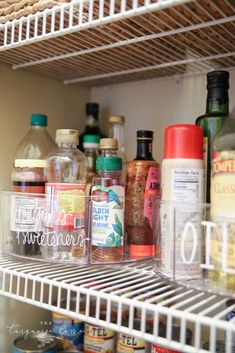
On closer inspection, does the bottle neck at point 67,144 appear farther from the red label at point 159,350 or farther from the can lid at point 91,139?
the red label at point 159,350

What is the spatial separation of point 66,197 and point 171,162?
221 mm

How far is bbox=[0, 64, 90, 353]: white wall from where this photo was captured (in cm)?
98

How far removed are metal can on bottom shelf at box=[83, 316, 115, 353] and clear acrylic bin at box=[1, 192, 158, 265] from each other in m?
0.25

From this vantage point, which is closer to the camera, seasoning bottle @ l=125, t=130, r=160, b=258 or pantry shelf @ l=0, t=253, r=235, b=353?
pantry shelf @ l=0, t=253, r=235, b=353

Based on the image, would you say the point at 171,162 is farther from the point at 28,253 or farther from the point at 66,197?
the point at 28,253

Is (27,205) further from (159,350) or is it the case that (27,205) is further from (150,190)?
(159,350)

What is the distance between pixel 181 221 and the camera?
0.63m

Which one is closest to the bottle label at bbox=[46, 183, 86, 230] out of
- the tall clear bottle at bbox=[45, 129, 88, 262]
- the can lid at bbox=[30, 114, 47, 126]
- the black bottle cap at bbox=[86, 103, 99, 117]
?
the tall clear bottle at bbox=[45, 129, 88, 262]

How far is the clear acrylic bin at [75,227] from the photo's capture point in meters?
0.75

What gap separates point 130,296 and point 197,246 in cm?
14

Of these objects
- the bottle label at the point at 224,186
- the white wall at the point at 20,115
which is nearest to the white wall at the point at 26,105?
the white wall at the point at 20,115

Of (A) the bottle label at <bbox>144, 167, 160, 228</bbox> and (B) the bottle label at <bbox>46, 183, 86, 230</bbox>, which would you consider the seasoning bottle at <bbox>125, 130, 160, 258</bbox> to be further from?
(B) the bottle label at <bbox>46, 183, 86, 230</bbox>

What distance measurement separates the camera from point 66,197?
0.76 m

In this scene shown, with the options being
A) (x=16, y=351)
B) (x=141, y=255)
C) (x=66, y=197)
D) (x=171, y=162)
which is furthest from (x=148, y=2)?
(x=16, y=351)
